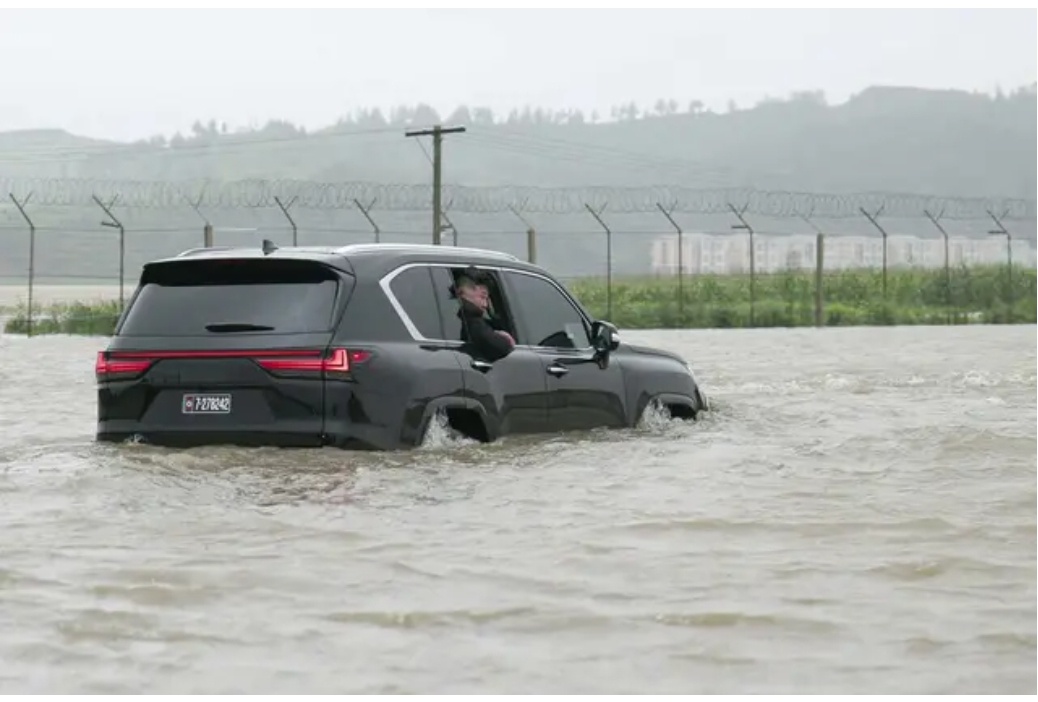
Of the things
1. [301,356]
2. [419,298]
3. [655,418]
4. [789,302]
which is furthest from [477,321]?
[789,302]

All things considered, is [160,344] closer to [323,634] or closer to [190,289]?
[190,289]

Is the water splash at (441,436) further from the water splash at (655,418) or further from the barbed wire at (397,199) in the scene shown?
the barbed wire at (397,199)

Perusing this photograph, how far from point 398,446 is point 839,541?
2.77 m

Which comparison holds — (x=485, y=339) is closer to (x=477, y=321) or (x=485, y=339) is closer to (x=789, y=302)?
(x=477, y=321)

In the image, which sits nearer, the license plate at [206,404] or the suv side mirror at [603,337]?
the license plate at [206,404]

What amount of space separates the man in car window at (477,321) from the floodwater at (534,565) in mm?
555

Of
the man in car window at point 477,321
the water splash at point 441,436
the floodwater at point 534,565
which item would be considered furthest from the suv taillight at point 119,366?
the man in car window at point 477,321

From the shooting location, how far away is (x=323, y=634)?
7.54 meters

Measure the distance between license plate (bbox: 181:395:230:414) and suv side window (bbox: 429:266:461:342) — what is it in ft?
4.36

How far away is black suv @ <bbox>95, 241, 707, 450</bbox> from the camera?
11.4 m

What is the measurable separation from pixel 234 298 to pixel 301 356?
0.57 meters

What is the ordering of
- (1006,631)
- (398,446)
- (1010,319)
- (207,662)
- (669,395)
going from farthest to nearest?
(1010,319) → (669,395) → (398,446) → (1006,631) → (207,662)

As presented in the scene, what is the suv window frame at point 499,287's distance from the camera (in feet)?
38.9

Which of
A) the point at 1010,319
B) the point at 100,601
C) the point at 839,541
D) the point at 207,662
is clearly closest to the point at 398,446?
the point at 839,541
